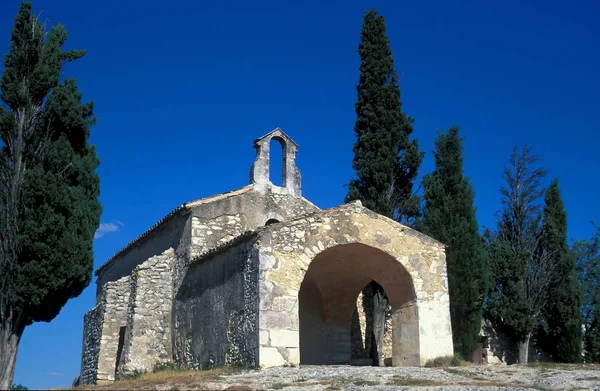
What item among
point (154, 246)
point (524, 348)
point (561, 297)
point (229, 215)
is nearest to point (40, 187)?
point (229, 215)

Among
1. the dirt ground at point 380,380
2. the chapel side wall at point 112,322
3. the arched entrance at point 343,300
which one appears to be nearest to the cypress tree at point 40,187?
the chapel side wall at point 112,322

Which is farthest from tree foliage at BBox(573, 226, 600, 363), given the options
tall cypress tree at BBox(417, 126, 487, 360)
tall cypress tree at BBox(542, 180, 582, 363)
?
tall cypress tree at BBox(417, 126, 487, 360)

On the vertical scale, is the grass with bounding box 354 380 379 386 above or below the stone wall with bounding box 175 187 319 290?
below

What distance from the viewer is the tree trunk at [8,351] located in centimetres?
1588

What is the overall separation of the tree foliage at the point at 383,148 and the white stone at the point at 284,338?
800 centimetres

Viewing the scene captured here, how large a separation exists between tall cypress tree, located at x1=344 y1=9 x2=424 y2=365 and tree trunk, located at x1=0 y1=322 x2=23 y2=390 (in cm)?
1077

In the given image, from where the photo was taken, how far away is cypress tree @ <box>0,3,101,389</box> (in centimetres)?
1620

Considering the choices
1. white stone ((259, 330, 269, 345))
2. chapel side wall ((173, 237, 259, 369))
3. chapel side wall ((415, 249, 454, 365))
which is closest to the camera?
white stone ((259, 330, 269, 345))

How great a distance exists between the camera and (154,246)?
2286cm

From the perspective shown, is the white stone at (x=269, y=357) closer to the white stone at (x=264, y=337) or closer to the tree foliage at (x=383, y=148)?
the white stone at (x=264, y=337)

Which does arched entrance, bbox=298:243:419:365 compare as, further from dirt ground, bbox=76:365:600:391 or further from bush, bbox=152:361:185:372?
bush, bbox=152:361:185:372

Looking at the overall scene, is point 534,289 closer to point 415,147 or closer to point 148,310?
point 415,147

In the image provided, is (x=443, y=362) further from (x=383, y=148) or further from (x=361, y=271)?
(x=383, y=148)

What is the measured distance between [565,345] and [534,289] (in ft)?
7.53
